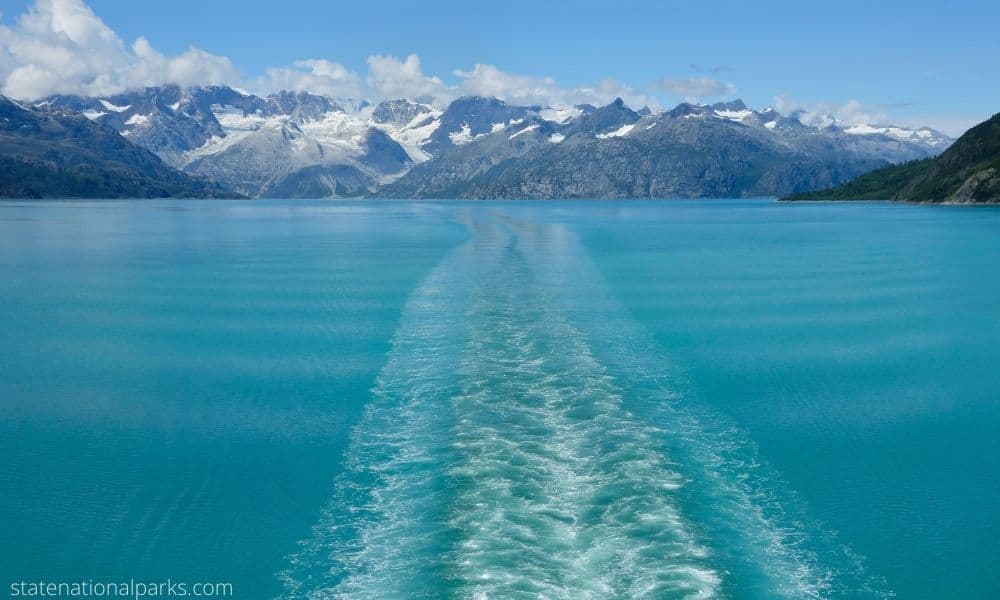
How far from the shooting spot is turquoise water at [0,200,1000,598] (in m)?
19.2

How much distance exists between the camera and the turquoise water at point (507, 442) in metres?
19.2

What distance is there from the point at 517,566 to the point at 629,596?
2.66m

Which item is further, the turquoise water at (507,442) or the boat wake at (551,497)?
the turquoise water at (507,442)

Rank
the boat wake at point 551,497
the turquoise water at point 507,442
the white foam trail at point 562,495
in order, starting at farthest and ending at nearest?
the turquoise water at point 507,442, the boat wake at point 551,497, the white foam trail at point 562,495

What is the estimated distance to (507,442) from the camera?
26078 millimetres

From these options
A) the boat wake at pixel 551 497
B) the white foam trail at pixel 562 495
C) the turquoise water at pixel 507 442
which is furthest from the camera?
the turquoise water at pixel 507 442

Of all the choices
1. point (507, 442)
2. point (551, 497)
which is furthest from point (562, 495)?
point (507, 442)

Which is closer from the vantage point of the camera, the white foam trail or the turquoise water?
the white foam trail

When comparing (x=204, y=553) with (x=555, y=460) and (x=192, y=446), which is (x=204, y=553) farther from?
(x=555, y=460)

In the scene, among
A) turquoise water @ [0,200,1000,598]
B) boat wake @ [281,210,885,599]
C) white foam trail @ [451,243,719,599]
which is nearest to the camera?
white foam trail @ [451,243,719,599]

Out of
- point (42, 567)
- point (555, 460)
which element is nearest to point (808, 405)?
point (555, 460)

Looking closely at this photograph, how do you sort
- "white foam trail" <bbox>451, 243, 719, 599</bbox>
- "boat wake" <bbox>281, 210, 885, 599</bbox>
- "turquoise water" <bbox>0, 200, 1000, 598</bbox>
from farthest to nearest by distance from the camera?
"turquoise water" <bbox>0, 200, 1000, 598</bbox> < "boat wake" <bbox>281, 210, 885, 599</bbox> < "white foam trail" <bbox>451, 243, 719, 599</bbox>

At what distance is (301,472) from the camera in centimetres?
2545

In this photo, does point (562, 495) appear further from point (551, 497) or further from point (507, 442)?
point (507, 442)
